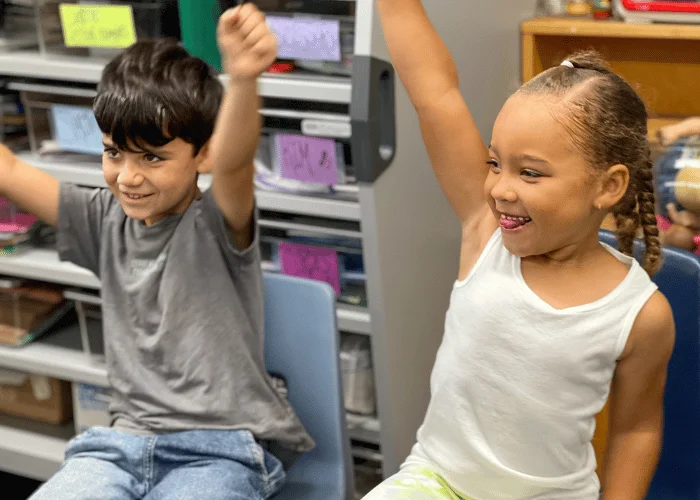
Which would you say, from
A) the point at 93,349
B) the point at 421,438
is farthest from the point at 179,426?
the point at 93,349

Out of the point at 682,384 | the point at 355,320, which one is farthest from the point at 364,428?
the point at 682,384

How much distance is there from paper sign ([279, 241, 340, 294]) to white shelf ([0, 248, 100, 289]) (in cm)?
39

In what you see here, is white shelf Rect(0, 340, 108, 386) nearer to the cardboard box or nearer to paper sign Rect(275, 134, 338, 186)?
the cardboard box

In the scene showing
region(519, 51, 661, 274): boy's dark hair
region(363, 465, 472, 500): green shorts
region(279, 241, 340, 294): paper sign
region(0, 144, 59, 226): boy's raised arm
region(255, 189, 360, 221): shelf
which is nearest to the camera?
region(519, 51, 661, 274): boy's dark hair

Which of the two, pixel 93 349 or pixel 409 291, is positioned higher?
pixel 409 291

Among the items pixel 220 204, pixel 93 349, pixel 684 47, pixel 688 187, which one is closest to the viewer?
pixel 220 204

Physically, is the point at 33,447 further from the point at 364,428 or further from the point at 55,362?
the point at 364,428

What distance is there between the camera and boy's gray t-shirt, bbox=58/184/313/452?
1213mm

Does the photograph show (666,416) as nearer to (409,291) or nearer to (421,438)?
(421,438)

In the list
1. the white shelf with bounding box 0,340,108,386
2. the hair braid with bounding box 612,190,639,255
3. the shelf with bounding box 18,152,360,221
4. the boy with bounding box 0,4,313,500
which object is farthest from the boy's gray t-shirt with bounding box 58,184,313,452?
the white shelf with bounding box 0,340,108,386

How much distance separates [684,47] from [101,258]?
1.08 metres

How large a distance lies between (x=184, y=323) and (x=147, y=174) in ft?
0.67

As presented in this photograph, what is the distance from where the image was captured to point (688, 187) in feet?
4.23

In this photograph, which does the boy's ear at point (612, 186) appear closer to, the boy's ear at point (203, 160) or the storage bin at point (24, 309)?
the boy's ear at point (203, 160)
